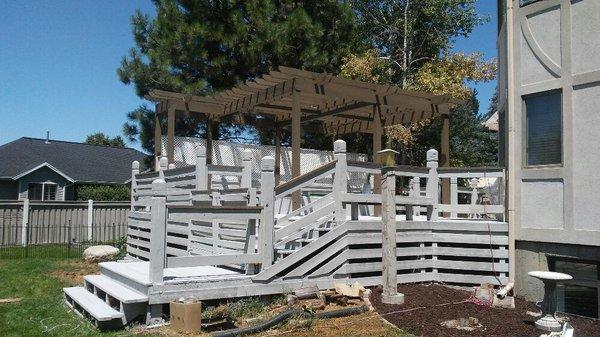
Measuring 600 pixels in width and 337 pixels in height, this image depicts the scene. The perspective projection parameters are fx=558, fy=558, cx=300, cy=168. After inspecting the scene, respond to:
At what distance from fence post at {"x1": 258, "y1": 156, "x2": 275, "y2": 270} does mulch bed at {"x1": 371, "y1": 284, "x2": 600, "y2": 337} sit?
5.00ft

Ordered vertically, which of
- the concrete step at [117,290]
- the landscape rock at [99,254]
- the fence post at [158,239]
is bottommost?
the landscape rock at [99,254]

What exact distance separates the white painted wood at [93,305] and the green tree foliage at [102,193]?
59.8ft

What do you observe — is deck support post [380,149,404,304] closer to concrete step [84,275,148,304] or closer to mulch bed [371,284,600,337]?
mulch bed [371,284,600,337]

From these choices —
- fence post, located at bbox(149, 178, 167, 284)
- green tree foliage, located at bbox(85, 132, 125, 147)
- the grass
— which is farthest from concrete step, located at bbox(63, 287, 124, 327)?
green tree foliage, located at bbox(85, 132, 125, 147)

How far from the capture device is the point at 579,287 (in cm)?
759

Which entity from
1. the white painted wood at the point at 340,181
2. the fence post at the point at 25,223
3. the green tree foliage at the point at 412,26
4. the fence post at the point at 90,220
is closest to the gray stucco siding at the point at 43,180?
the fence post at the point at 25,223

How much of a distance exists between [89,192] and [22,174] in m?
2.94

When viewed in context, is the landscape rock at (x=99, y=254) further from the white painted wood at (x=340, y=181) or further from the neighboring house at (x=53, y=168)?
the neighboring house at (x=53, y=168)

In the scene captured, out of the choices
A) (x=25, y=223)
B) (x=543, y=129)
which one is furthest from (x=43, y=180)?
(x=543, y=129)

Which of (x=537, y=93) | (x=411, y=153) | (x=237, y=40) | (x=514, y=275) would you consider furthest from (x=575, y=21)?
(x=411, y=153)

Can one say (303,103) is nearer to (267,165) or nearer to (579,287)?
(267,165)

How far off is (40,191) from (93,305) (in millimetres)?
21414

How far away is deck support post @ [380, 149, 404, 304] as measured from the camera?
7.25 metres

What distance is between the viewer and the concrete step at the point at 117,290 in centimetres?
638
